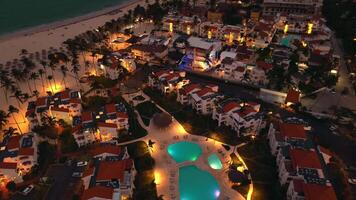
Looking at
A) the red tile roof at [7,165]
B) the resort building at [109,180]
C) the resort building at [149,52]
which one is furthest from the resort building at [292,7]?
the red tile roof at [7,165]

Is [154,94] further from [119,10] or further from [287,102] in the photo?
[119,10]

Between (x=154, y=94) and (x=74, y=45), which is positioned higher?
(x=74, y=45)

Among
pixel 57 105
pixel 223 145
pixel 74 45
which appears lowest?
pixel 223 145

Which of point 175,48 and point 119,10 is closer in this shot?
point 175,48

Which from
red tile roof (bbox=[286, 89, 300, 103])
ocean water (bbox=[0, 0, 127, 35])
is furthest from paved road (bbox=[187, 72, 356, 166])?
ocean water (bbox=[0, 0, 127, 35])

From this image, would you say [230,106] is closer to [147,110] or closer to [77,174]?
[147,110]

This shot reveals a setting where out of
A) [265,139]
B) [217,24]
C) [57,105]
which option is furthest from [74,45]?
[265,139]
